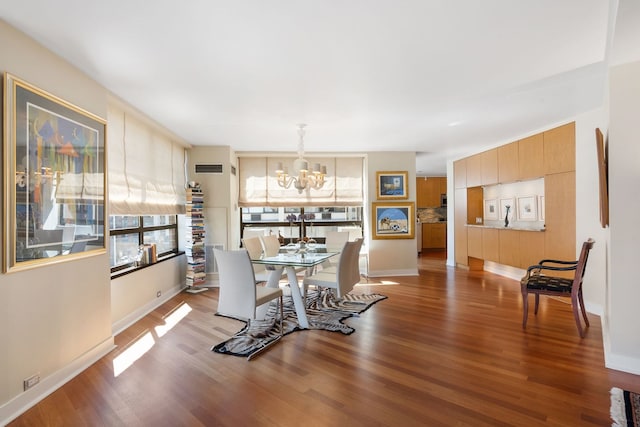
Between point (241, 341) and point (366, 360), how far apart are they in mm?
1294

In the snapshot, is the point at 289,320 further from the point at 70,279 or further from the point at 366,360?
the point at 70,279

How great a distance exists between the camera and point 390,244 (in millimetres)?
6305

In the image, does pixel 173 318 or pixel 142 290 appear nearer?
pixel 173 318

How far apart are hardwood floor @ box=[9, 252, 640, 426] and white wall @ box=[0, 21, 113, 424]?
16 cm

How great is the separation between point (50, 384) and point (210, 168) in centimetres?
391

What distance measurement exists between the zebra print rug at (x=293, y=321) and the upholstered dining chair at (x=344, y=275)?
390 millimetres

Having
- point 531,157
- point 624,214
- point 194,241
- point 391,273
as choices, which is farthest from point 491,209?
point 194,241

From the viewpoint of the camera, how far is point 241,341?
315 centimetres

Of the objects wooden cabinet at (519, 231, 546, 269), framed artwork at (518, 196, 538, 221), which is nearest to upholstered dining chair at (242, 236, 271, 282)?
wooden cabinet at (519, 231, 546, 269)

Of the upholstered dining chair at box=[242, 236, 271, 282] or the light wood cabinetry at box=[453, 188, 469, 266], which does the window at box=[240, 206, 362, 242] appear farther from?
the light wood cabinetry at box=[453, 188, 469, 266]

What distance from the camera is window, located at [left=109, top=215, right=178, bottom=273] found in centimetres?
376

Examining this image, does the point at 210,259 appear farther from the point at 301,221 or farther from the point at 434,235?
the point at 434,235

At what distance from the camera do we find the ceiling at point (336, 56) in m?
1.92

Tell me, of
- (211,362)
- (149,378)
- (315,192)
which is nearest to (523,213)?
(315,192)
